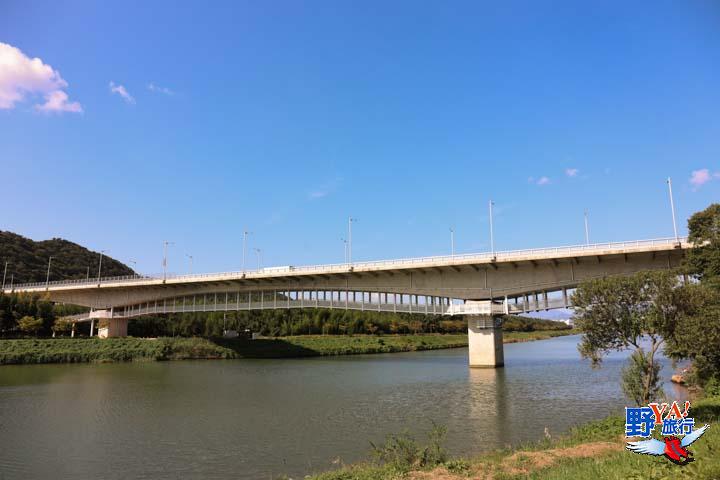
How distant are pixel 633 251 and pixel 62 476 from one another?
49382 mm

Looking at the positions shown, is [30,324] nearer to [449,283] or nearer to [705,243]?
[449,283]

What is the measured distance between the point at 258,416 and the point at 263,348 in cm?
6147

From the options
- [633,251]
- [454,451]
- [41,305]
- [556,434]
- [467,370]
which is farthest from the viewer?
[41,305]

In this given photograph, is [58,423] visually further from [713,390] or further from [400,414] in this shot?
[713,390]

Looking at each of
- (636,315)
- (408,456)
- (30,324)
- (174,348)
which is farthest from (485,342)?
(30,324)

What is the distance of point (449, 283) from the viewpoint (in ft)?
206

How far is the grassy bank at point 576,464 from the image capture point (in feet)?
33.7

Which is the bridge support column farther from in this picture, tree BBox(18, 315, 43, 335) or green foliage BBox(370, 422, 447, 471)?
tree BBox(18, 315, 43, 335)

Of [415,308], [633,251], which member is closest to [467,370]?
[415,308]

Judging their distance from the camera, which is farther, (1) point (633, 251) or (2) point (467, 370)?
(2) point (467, 370)

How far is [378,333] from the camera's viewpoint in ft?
422

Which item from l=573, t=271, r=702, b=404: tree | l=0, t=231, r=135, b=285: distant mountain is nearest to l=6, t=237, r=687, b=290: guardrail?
l=573, t=271, r=702, b=404: tree

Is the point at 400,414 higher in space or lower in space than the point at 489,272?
lower

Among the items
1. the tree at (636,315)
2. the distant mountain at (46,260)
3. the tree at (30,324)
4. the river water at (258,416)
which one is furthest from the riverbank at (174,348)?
the distant mountain at (46,260)
